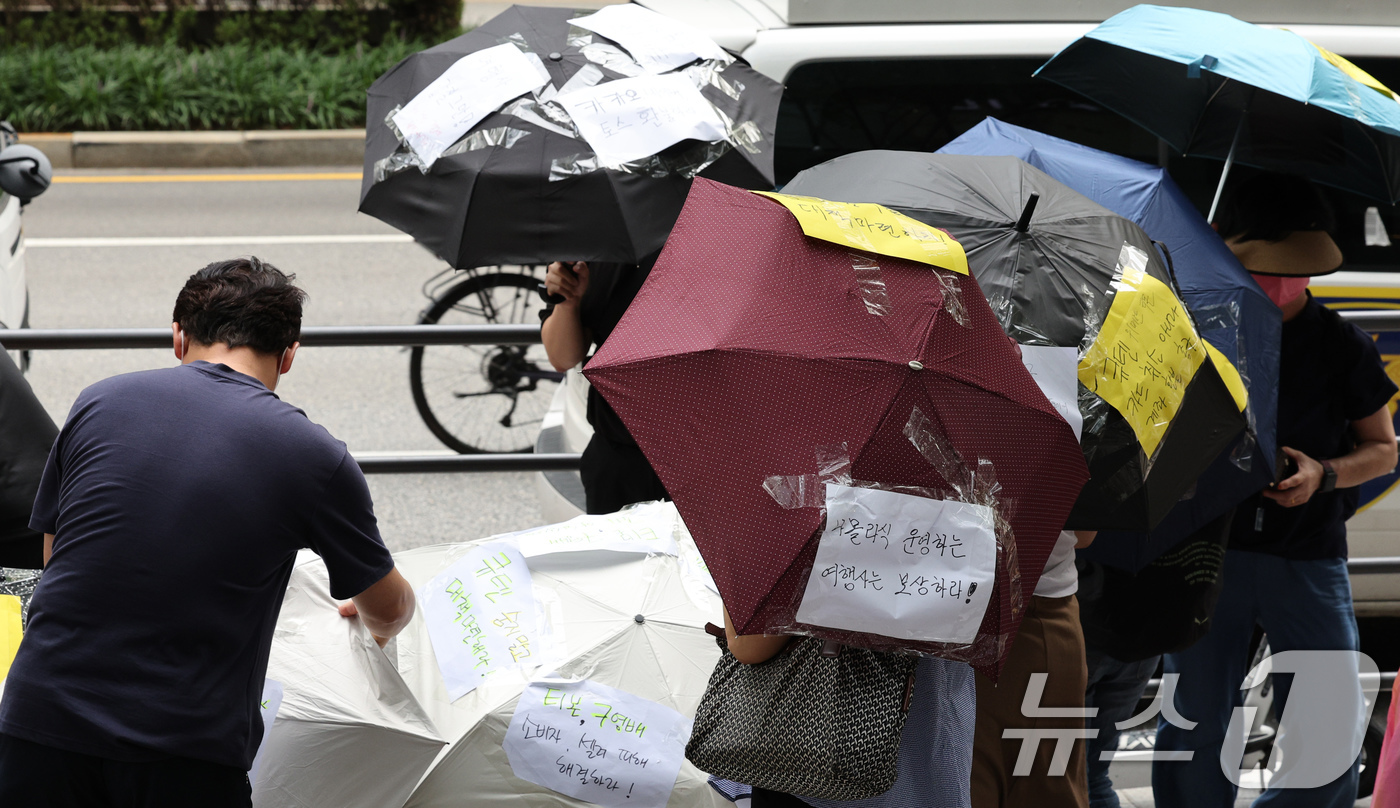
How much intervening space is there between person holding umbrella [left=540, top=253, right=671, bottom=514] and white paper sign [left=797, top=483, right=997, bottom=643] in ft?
4.14

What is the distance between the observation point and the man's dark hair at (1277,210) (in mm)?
3133

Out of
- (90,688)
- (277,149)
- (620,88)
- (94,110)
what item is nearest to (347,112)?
(277,149)

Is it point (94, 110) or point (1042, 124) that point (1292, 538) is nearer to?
point (1042, 124)

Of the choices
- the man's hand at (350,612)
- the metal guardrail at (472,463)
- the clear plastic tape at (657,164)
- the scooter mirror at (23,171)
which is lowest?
the metal guardrail at (472,463)

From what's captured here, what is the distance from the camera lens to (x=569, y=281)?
10.6ft

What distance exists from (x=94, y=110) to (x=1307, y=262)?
473 inches

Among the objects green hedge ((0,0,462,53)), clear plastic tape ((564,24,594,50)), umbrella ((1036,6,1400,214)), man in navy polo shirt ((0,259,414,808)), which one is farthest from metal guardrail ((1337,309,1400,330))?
green hedge ((0,0,462,53))

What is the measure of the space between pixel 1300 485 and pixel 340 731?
228 cm

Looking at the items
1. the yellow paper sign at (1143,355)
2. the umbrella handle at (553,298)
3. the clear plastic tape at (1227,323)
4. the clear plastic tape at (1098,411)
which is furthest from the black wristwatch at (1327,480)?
the umbrella handle at (553,298)

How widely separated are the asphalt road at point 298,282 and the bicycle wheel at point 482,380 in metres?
0.21

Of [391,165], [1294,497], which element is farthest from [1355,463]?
[391,165]

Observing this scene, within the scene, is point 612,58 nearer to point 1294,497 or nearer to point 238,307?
point 238,307

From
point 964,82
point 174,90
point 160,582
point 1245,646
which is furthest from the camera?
point 174,90

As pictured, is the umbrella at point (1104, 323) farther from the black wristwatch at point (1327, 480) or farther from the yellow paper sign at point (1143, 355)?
the black wristwatch at point (1327, 480)
